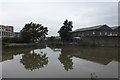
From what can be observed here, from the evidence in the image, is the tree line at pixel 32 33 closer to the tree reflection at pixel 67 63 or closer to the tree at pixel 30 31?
the tree at pixel 30 31

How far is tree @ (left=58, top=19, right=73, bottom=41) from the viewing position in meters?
39.5

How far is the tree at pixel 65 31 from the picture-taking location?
129ft

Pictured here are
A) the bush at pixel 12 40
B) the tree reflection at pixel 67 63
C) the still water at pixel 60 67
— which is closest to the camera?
the still water at pixel 60 67

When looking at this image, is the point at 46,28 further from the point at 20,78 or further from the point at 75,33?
the point at 20,78

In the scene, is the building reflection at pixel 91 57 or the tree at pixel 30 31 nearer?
the building reflection at pixel 91 57

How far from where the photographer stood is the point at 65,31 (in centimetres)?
3925

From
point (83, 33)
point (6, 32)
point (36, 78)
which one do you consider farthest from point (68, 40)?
point (36, 78)

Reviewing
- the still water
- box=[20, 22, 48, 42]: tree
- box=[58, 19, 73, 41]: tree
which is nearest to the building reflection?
Answer: the still water

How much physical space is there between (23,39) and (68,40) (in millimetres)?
11586

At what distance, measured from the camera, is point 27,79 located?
6.81 meters

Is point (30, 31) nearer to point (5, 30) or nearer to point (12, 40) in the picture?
point (12, 40)

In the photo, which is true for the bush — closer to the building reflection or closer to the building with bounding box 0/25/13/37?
the building with bounding box 0/25/13/37

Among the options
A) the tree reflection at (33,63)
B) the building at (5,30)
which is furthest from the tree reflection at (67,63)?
the building at (5,30)

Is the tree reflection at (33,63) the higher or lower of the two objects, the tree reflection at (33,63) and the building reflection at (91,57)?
the lower
